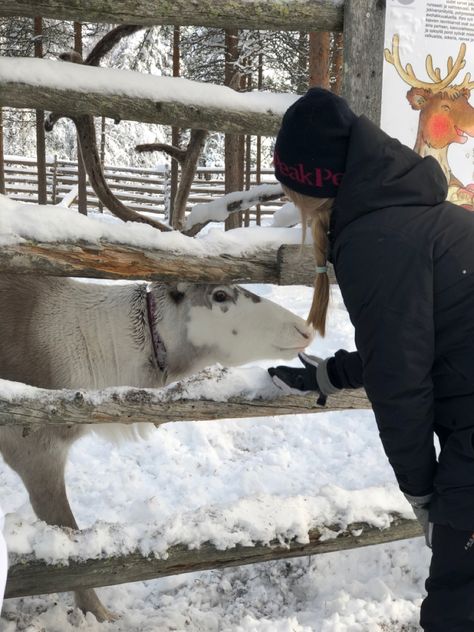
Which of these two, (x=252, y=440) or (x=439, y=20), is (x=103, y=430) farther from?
(x=439, y=20)

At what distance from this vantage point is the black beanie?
171 cm

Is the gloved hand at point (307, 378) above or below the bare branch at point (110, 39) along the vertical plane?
below

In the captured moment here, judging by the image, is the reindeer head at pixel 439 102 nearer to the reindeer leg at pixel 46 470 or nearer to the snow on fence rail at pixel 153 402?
the snow on fence rail at pixel 153 402

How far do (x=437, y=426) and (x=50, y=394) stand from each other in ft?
4.97

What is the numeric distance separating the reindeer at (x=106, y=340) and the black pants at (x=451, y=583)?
5.28 ft

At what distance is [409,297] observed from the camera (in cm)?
158

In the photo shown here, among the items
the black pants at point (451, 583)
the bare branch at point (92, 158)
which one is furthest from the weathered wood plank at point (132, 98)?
the black pants at point (451, 583)

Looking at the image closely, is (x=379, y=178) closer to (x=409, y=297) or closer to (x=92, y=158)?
(x=409, y=297)

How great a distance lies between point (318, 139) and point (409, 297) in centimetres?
51

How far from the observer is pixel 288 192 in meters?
1.87

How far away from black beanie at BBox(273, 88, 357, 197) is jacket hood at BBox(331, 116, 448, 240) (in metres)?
0.03

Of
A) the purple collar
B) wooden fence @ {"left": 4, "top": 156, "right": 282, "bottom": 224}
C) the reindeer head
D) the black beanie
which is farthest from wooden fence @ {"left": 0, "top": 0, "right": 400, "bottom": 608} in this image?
wooden fence @ {"left": 4, "top": 156, "right": 282, "bottom": 224}

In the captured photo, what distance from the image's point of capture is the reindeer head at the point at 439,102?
2613 millimetres

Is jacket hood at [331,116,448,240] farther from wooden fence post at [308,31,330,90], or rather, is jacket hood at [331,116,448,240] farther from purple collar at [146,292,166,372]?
wooden fence post at [308,31,330,90]
